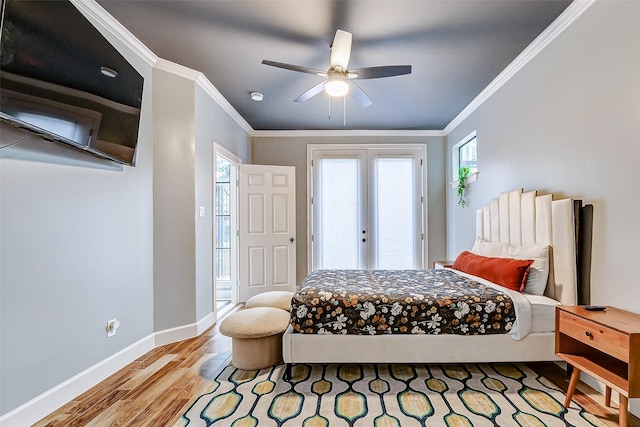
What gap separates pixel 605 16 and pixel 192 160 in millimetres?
3332

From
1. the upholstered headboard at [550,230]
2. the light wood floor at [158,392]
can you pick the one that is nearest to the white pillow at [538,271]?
the upholstered headboard at [550,230]

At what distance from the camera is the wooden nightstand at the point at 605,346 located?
1.39m

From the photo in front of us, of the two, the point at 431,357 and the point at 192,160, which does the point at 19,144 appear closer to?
the point at 192,160

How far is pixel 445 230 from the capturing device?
4.89 metres

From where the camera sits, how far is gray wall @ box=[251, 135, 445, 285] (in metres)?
4.91

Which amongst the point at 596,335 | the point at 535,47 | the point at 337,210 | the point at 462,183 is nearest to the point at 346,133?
the point at 337,210

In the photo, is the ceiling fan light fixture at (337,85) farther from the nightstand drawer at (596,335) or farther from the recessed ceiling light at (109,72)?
the nightstand drawer at (596,335)

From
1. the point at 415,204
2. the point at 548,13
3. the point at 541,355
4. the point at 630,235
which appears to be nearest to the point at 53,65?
the point at 548,13

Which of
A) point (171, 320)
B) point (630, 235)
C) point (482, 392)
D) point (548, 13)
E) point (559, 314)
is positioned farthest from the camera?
point (171, 320)

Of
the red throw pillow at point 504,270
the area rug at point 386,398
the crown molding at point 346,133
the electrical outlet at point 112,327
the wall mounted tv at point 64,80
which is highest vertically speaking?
the crown molding at point 346,133

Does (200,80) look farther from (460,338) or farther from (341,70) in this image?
(460,338)

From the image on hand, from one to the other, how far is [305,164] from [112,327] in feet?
11.3

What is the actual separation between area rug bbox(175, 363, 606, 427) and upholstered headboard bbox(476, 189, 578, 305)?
2.28 feet

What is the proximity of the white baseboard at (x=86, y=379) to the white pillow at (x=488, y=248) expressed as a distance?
2.99 meters
